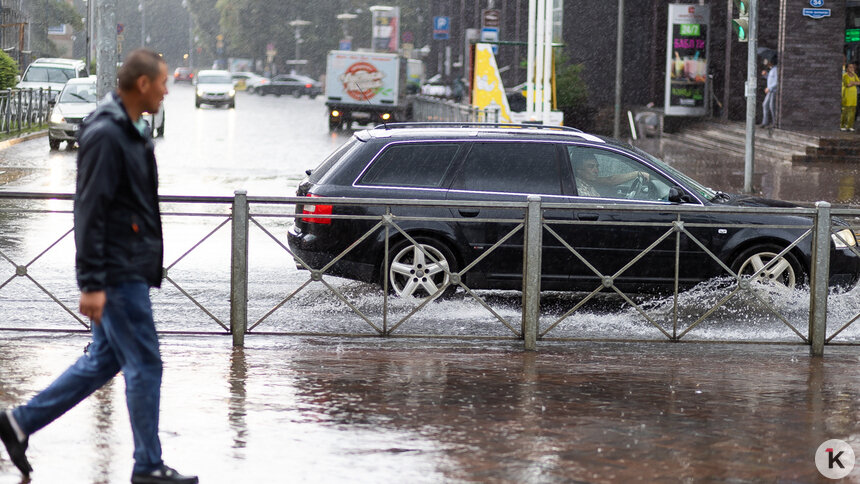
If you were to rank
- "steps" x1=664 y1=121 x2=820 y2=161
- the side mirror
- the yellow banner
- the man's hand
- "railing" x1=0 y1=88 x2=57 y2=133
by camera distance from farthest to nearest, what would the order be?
1. "railing" x1=0 y1=88 x2=57 y2=133
2. the yellow banner
3. "steps" x1=664 y1=121 x2=820 y2=161
4. the side mirror
5. the man's hand

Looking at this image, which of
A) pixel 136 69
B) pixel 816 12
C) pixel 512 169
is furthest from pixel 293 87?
pixel 136 69

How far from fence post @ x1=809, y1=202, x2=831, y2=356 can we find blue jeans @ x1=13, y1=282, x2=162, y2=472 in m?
4.72

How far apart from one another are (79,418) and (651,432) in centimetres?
283

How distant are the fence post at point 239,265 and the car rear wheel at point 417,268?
1.72 m

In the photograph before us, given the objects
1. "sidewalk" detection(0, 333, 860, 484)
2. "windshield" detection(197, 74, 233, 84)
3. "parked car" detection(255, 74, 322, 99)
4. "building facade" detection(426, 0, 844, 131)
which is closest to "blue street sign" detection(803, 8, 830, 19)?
"building facade" detection(426, 0, 844, 131)

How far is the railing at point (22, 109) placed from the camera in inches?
1139

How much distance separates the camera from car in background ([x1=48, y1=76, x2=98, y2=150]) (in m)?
26.3

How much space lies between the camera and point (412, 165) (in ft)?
31.9

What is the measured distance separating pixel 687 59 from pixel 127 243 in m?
30.6

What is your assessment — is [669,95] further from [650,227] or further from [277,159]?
[650,227]

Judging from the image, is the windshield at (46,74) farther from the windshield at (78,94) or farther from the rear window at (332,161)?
the rear window at (332,161)

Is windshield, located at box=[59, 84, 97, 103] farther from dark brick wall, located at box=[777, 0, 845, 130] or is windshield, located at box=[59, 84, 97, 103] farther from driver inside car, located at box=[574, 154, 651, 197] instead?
driver inside car, located at box=[574, 154, 651, 197]

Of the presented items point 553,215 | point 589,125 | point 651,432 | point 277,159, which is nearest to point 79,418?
point 651,432

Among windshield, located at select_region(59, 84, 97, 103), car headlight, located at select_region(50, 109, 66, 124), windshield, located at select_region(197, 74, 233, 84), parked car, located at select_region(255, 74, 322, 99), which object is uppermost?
parked car, located at select_region(255, 74, 322, 99)
